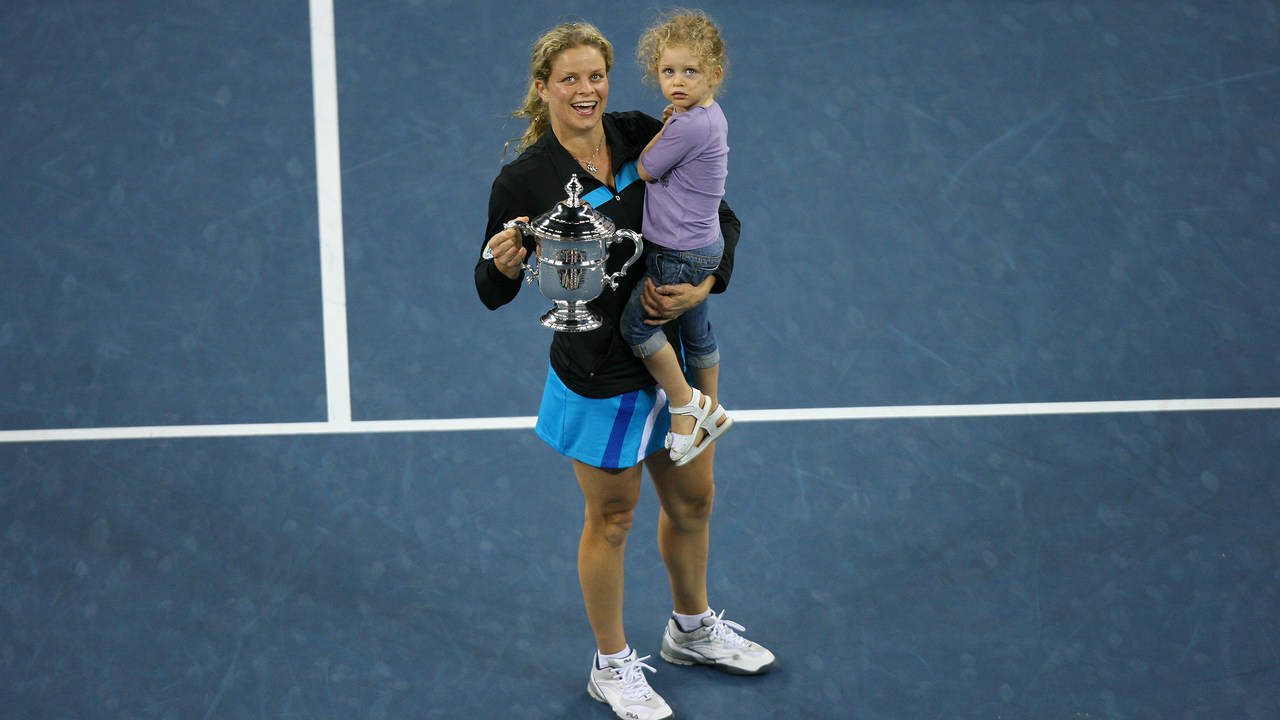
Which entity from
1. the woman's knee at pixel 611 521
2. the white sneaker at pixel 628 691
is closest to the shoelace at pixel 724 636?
the white sneaker at pixel 628 691

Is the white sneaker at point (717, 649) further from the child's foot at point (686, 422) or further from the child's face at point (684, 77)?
the child's face at point (684, 77)

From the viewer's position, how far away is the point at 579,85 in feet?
9.46

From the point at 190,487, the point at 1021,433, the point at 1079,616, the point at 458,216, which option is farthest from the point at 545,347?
the point at 1079,616

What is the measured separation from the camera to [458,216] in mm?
5039

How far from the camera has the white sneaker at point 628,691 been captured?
341cm

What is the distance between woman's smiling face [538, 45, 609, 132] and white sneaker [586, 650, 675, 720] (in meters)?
1.48

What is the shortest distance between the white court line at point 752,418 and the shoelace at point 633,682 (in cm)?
130

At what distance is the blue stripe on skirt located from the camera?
3.16m

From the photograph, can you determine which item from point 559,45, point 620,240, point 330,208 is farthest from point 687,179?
point 330,208

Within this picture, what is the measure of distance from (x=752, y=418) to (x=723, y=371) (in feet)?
0.80

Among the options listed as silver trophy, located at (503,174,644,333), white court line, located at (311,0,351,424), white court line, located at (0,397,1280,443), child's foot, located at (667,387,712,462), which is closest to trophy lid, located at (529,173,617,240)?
silver trophy, located at (503,174,644,333)

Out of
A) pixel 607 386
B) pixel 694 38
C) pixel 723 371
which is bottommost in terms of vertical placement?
pixel 723 371

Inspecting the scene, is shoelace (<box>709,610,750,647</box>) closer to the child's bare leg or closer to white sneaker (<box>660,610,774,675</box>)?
white sneaker (<box>660,610,774,675</box>)

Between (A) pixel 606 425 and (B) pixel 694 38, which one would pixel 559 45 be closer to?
(B) pixel 694 38
